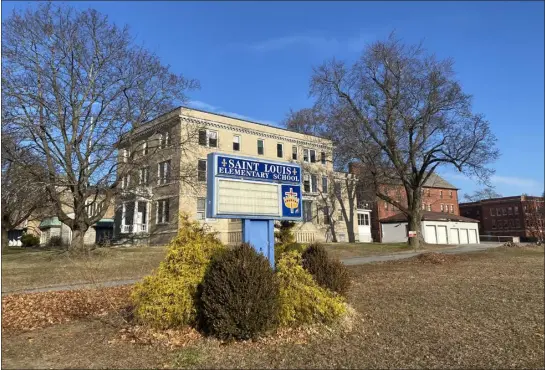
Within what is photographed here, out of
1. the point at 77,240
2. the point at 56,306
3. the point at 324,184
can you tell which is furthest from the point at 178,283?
the point at 324,184

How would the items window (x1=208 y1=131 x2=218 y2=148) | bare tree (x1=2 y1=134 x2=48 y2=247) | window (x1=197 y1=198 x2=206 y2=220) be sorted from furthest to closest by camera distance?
window (x1=208 y1=131 x2=218 y2=148) < window (x1=197 y1=198 x2=206 y2=220) < bare tree (x1=2 y1=134 x2=48 y2=247)

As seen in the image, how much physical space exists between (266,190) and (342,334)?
344cm

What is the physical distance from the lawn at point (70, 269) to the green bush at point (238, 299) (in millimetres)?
5873

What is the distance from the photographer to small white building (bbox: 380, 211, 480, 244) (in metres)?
49.0

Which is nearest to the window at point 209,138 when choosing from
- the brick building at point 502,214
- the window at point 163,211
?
the window at point 163,211

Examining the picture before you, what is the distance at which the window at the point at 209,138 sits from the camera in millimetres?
35656

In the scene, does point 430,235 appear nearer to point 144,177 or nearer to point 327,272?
point 144,177

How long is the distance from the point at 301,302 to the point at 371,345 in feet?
4.23

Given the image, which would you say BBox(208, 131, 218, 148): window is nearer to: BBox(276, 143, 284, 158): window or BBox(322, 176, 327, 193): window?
BBox(276, 143, 284, 158): window

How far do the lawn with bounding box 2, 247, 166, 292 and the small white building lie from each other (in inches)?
1428

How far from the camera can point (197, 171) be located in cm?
2767

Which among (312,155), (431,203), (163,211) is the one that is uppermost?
(312,155)

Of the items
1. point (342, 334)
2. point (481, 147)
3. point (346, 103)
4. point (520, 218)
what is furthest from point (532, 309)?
point (520, 218)

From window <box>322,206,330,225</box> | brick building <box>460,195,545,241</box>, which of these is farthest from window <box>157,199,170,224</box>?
brick building <box>460,195,545,241</box>
